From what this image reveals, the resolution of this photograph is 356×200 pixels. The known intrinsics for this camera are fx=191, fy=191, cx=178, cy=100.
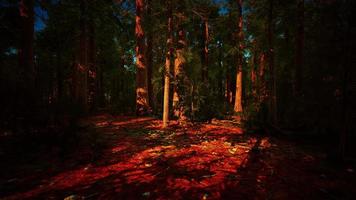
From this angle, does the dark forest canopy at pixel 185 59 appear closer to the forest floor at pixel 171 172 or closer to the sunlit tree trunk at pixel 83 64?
the sunlit tree trunk at pixel 83 64

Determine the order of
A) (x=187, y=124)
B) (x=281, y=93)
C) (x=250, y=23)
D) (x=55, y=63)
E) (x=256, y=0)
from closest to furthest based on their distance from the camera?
(x=187, y=124) < (x=256, y=0) < (x=281, y=93) < (x=250, y=23) < (x=55, y=63)

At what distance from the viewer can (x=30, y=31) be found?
9055mm

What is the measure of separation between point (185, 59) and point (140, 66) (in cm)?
361

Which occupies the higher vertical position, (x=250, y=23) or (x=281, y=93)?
(x=250, y=23)

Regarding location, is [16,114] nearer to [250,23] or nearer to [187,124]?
[187,124]

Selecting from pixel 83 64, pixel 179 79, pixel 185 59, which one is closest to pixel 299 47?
pixel 185 59

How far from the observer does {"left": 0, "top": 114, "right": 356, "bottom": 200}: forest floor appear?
3.56 metres

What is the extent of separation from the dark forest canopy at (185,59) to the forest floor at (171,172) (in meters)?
1.43

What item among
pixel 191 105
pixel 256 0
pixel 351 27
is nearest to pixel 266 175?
pixel 351 27

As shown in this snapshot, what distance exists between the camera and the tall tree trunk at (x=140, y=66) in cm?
1217

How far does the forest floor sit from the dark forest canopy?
1.43m

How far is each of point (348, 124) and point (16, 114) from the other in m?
10.1

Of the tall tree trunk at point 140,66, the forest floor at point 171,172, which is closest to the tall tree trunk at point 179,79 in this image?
the tall tree trunk at point 140,66

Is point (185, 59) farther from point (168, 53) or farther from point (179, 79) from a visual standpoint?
point (168, 53)
